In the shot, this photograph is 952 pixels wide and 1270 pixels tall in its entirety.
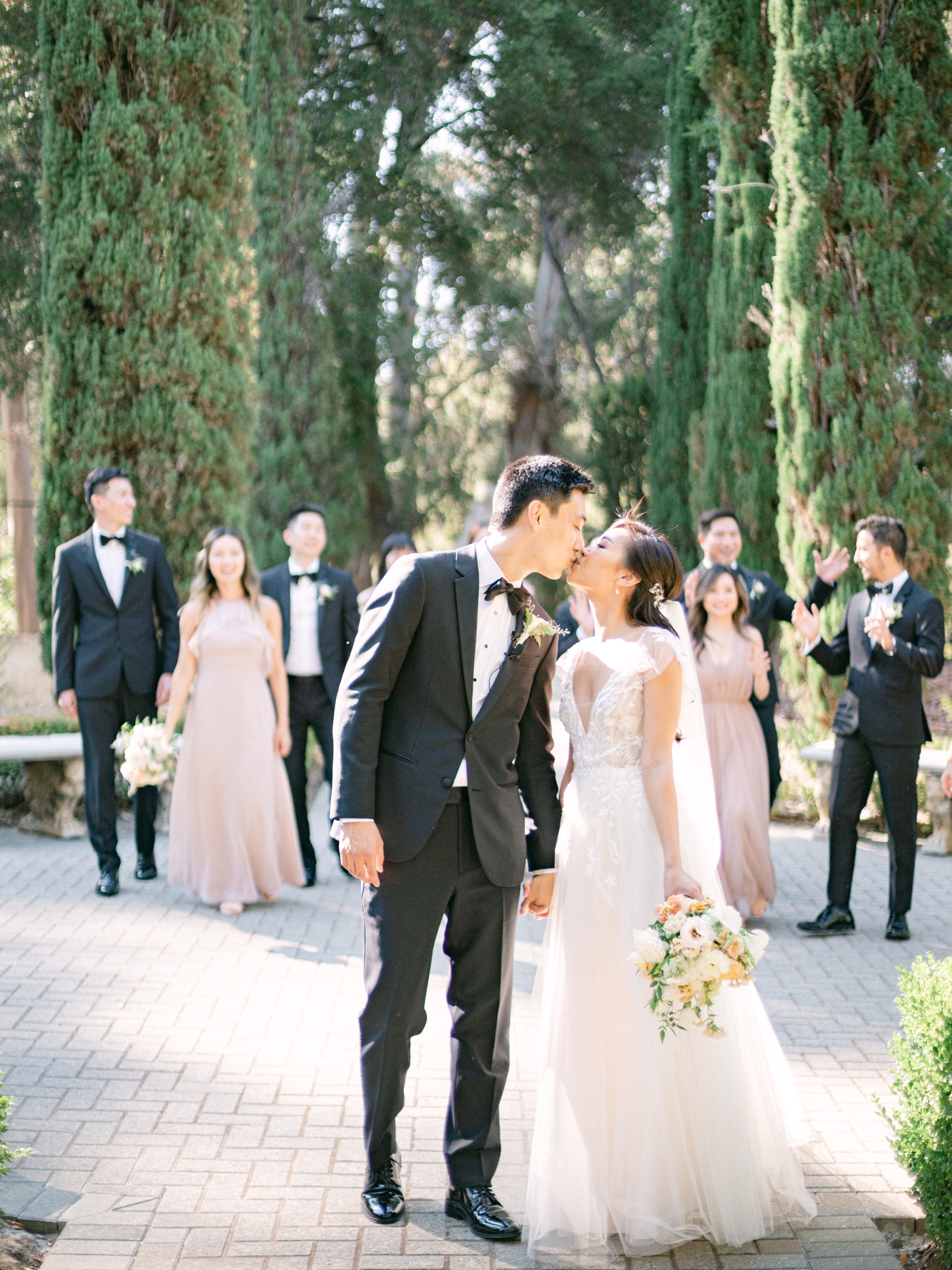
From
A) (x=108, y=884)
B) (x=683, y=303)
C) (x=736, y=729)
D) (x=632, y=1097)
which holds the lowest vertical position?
(x=108, y=884)

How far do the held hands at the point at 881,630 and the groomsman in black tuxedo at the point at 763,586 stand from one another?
0.83 meters

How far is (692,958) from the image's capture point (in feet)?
9.98

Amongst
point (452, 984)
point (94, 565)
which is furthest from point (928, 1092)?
point (94, 565)

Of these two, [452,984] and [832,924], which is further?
[832,924]

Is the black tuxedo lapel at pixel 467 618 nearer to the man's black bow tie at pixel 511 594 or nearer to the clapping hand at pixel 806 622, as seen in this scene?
the man's black bow tie at pixel 511 594

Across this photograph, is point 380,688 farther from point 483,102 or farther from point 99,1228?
point 483,102

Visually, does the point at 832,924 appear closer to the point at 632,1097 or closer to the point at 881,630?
the point at 881,630

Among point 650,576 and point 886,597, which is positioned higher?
point 650,576

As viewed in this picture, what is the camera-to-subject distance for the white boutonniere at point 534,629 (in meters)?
3.35

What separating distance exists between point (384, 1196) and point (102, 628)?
4.69 m

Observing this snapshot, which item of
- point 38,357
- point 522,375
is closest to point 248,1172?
point 38,357

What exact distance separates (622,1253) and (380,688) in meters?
1.71

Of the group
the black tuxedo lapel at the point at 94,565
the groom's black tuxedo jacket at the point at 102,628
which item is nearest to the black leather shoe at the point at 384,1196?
the groom's black tuxedo jacket at the point at 102,628

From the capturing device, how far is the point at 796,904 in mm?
7262
